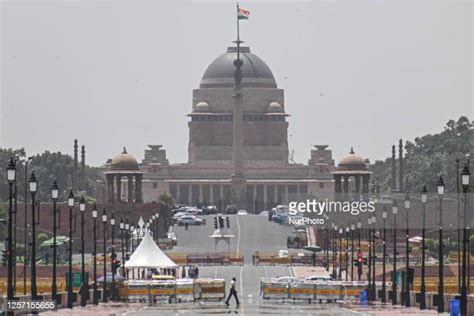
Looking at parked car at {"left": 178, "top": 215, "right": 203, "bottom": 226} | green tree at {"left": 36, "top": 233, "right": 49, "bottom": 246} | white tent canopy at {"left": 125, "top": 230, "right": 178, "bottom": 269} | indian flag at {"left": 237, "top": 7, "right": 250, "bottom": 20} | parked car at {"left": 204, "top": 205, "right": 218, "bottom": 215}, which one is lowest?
white tent canopy at {"left": 125, "top": 230, "right": 178, "bottom": 269}

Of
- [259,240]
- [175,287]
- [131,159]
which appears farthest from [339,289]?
[131,159]

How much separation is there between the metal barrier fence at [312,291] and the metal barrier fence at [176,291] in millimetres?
1885

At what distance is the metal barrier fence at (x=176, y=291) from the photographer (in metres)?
79.5

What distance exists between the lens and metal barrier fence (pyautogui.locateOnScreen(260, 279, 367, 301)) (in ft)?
260

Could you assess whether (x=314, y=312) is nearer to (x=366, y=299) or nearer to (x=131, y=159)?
(x=366, y=299)

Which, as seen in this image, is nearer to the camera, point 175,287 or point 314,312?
point 314,312

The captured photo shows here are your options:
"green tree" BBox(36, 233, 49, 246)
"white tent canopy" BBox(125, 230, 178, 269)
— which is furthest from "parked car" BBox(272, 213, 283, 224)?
"white tent canopy" BBox(125, 230, 178, 269)

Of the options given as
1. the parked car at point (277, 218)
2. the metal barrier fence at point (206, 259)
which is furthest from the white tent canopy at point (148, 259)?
the parked car at point (277, 218)

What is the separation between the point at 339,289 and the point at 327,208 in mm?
76683

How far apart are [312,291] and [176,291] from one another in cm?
498

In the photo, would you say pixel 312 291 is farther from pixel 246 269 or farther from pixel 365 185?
pixel 365 185

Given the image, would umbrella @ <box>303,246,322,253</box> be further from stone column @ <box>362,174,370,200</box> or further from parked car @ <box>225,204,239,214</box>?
parked car @ <box>225,204,239,214</box>

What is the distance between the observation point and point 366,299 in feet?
259

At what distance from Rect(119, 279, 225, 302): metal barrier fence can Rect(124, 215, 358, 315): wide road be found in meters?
1.25
